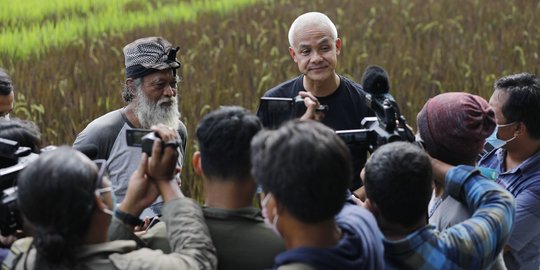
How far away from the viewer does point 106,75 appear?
9453mm

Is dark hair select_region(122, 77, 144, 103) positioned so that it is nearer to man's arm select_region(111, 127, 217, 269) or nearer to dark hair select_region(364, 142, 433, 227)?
man's arm select_region(111, 127, 217, 269)

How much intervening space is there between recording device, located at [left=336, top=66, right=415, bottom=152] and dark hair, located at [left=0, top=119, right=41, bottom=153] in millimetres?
1047

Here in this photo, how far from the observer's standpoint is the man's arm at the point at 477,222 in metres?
2.70

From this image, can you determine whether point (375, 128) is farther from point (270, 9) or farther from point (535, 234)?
point (270, 9)

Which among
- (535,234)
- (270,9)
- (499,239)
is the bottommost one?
(270,9)

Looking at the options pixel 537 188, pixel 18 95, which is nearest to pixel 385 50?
pixel 18 95

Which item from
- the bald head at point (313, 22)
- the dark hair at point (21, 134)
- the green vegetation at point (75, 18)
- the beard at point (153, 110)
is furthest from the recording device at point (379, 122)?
the green vegetation at point (75, 18)

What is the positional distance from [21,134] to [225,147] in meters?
0.86

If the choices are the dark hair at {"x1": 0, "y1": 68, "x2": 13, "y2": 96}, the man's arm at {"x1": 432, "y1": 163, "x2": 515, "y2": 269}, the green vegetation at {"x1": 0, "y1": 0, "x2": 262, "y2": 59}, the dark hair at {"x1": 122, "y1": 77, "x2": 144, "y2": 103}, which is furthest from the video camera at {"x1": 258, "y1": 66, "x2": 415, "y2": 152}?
the green vegetation at {"x1": 0, "y1": 0, "x2": 262, "y2": 59}

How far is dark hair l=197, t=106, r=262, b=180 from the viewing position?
2684mm

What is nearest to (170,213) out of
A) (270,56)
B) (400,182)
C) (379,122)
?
(400,182)

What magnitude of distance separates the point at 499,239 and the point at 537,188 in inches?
39.0

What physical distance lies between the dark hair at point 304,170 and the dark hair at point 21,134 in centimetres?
106

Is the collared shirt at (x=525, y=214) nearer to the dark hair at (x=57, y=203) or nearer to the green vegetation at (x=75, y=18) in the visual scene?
the dark hair at (x=57, y=203)
